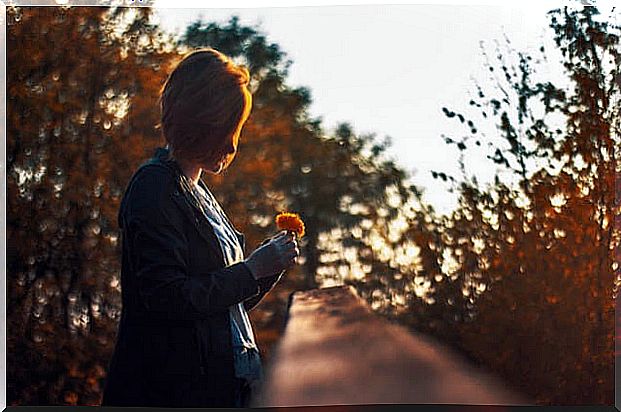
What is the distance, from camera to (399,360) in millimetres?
5094

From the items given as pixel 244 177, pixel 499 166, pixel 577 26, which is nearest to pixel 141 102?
pixel 244 177

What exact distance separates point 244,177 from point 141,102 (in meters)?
0.61

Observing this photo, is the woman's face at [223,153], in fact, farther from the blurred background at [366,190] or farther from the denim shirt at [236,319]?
the blurred background at [366,190]

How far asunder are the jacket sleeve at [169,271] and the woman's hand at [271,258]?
0.12ft

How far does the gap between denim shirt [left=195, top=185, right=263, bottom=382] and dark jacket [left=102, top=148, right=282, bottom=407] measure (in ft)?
0.09

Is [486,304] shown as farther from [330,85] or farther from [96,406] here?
[96,406]

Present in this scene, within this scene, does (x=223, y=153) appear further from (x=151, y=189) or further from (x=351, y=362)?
(x=351, y=362)

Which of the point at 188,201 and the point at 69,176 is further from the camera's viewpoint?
the point at 69,176

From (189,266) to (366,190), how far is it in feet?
6.59

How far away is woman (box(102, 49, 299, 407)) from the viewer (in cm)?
319

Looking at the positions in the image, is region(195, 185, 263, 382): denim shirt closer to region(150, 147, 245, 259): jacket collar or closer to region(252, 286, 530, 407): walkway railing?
region(150, 147, 245, 259): jacket collar

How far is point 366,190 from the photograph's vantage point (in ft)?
16.8

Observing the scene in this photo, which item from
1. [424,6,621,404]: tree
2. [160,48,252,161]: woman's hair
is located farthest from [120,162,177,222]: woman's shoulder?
[424,6,621,404]: tree

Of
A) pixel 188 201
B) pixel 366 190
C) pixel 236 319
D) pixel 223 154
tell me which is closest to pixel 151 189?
pixel 188 201
